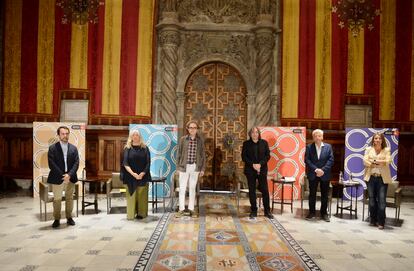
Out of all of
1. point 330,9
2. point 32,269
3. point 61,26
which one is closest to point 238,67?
point 330,9

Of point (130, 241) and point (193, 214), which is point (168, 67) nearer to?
point (193, 214)

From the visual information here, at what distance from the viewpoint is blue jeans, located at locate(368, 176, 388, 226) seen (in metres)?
5.30

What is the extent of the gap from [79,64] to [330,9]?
6094 mm

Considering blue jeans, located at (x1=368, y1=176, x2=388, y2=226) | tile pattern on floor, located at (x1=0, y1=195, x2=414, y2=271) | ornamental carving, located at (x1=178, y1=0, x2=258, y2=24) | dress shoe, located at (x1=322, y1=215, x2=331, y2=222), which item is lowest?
tile pattern on floor, located at (x1=0, y1=195, x2=414, y2=271)

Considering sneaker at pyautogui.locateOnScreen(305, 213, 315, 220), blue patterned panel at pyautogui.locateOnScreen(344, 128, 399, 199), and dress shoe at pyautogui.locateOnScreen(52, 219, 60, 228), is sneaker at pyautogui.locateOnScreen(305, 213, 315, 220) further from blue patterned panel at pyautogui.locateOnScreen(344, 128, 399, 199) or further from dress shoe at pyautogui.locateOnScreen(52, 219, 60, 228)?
dress shoe at pyautogui.locateOnScreen(52, 219, 60, 228)

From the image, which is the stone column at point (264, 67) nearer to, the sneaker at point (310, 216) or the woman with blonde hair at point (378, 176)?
the sneaker at point (310, 216)

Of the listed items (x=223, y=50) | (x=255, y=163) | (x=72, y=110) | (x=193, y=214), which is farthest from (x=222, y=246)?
(x=72, y=110)

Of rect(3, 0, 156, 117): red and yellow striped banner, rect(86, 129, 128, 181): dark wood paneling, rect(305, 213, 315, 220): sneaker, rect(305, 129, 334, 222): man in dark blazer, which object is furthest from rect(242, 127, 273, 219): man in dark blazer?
rect(3, 0, 156, 117): red and yellow striped banner

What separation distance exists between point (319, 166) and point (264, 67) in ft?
11.4

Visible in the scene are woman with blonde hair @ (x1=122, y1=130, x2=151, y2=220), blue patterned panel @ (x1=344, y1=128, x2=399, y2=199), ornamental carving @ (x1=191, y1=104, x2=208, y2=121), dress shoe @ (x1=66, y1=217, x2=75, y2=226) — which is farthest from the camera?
ornamental carving @ (x1=191, y1=104, x2=208, y2=121)

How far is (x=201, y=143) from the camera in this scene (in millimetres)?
5918

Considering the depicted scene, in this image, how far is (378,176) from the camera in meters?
5.35

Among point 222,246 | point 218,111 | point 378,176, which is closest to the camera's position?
point 222,246

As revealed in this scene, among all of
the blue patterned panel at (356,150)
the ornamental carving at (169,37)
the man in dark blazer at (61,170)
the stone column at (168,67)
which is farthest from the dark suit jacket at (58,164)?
the blue patterned panel at (356,150)
